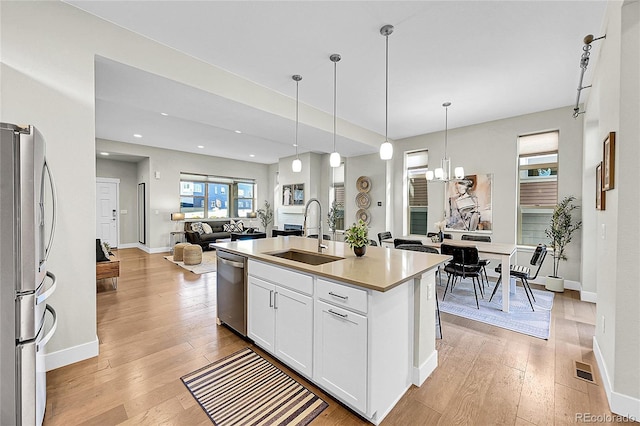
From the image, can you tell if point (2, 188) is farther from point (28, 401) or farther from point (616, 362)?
point (616, 362)

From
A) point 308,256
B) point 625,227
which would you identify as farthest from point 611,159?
point 308,256

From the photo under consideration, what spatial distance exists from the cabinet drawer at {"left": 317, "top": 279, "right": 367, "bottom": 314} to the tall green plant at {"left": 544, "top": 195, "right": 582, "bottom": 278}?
4476mm

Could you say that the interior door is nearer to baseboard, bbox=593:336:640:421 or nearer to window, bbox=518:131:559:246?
baseboard, bbox=593:336:640:421

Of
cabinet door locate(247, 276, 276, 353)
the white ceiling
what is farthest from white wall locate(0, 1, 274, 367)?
cabinet door locate(247, 276, 276, 353)

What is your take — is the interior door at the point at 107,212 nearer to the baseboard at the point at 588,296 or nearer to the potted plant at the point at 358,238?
the potted plant at the point at 358,238

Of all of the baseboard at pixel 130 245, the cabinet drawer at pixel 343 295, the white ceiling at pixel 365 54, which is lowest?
the baseboard at pixel 130 245

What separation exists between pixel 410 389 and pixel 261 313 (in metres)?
1.35

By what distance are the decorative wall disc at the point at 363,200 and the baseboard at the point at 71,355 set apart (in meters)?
5.60

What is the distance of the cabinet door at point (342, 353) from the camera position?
1.65 meters

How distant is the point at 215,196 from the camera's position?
31.0ft

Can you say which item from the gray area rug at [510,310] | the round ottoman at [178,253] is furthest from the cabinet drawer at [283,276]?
the round ottoman at [178,253]

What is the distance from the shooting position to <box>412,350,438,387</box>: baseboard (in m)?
2.05

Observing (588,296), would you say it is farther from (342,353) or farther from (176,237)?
(176,237)

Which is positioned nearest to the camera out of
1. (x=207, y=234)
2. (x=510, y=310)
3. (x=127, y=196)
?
(x=510, y=310)
